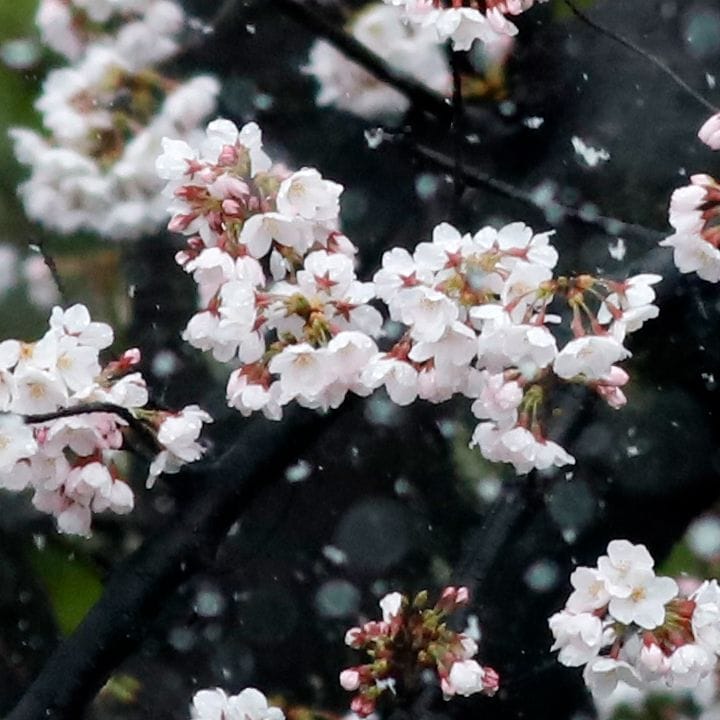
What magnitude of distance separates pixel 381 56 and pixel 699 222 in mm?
477

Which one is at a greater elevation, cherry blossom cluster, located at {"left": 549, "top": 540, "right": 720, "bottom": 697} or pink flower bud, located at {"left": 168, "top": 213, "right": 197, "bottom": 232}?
pink flower bud, located at {"left": 168, "top": 213, "right": 197, "bottom": 232}

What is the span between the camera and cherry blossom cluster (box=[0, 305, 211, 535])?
0.79 metres

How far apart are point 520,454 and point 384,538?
0.41m

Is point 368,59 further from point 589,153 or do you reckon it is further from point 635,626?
point 635,626

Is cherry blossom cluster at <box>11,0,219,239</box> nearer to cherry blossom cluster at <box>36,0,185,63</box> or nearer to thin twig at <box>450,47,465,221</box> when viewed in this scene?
cherry blossom cluster at <box>36,0,185,63</box>

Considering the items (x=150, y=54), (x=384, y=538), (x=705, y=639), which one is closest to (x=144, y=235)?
(x=150, y=54)

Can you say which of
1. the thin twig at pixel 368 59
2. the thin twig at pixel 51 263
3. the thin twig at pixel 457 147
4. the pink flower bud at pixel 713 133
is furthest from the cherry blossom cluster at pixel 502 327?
the thin twig at pixel 51 263

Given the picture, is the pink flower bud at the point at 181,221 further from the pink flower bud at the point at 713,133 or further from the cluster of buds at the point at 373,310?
the pink flower bud at the point at 713,133

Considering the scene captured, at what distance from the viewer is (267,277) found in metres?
0.80

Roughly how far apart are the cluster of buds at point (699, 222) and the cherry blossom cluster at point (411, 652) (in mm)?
310

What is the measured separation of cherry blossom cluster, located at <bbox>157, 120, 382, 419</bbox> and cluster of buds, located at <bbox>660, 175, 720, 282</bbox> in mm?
223

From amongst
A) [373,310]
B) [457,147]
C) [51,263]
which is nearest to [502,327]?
[373,310]

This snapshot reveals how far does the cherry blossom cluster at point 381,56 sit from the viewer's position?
1.13 m

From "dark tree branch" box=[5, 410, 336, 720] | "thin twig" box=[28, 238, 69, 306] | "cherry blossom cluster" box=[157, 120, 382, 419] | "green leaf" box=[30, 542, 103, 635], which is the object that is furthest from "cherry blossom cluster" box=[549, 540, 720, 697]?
"thin twig" box=[28, 238, 69, 306]
